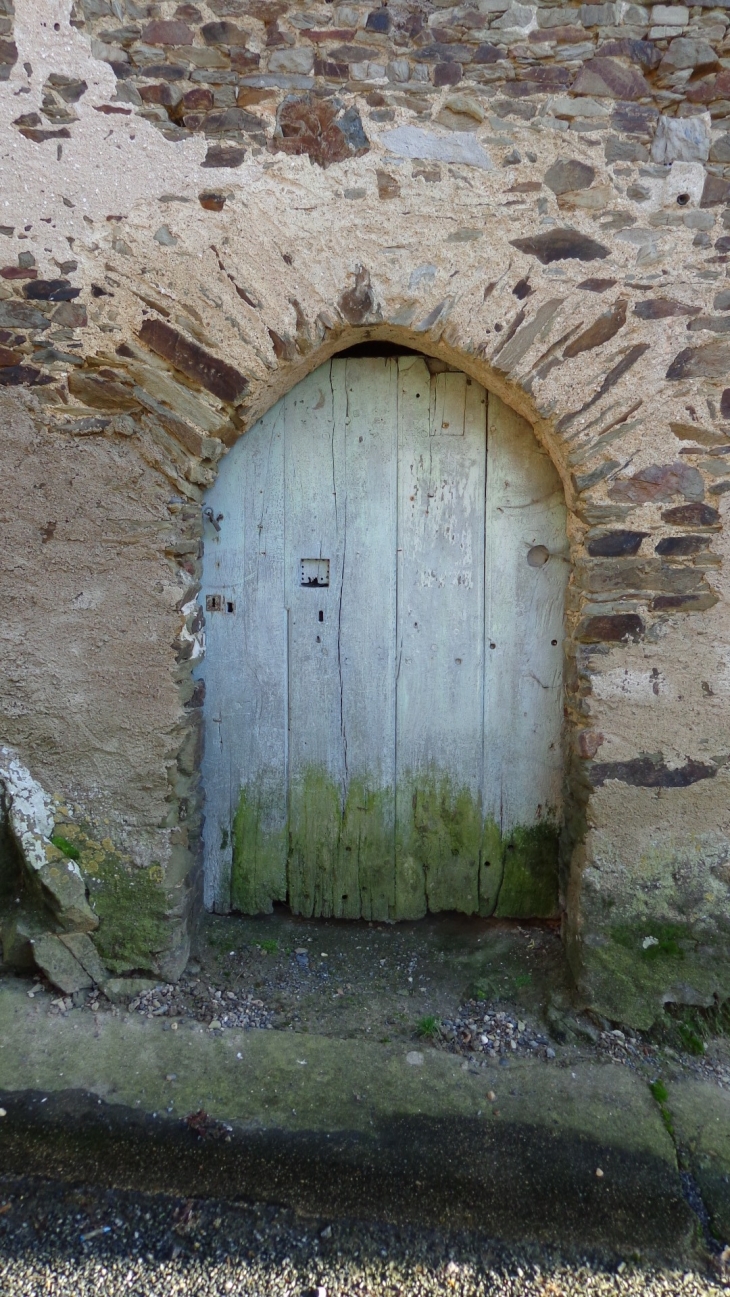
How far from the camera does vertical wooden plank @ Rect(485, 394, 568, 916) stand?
2.34 metres

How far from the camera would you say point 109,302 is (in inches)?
81.0

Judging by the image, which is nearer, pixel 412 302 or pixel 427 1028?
pixel 412 302

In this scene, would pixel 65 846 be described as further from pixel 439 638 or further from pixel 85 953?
pixel 439 638

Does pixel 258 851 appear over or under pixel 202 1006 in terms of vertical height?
over

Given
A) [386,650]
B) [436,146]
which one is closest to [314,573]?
[386,650]

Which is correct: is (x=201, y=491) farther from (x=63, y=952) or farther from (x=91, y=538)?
(x=63, y=952)

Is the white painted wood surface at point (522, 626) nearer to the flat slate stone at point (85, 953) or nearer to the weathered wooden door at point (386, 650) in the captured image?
the weathered wooden door at point (386, 650)

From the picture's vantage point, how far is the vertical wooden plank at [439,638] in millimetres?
2350

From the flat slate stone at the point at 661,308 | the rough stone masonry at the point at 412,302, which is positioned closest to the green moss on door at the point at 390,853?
the rough stone masonry at the point at 412,302

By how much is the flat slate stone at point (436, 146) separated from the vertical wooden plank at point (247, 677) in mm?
785

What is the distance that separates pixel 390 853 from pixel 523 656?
2.67ft

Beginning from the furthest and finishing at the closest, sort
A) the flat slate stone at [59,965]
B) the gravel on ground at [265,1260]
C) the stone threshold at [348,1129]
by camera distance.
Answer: the flat slate stone at [59,965]
the stone threshold at [348,1129]
the gravel on ground at [265,1260]

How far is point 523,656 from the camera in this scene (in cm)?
239

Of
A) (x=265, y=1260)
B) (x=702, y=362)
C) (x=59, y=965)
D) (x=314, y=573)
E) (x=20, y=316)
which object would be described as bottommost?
(x=265, y=1260)
